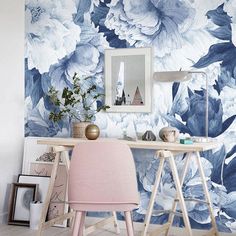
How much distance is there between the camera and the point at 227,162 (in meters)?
4.06

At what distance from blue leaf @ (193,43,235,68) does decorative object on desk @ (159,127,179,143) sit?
0.60m

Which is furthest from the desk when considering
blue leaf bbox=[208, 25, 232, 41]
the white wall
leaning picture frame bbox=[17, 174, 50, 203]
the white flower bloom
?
the white flower bloom

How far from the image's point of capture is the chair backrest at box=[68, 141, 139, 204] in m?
3.11

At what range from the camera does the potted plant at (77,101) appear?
4461 mm

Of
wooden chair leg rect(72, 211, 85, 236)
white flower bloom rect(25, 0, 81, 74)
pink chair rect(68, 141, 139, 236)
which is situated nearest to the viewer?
pink chair rect(68, 141, 139, 236)

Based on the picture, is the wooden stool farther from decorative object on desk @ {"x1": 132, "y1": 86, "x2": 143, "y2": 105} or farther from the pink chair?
decorative object on desk @ {"x1": 132, "y1": 86, "x2": 143, "y2": 105}

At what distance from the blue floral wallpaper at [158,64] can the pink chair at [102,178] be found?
1.17 metres

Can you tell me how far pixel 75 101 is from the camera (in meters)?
4.53

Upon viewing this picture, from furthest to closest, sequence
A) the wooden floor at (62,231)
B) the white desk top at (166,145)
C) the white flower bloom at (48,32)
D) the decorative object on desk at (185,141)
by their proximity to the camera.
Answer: the white flower bloom at (48,32) → the wooden floor at (62,231) → the decorative object on desk at (185,141) → the white desk top at (166,145)

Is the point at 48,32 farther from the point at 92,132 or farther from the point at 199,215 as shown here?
the point at 199,215

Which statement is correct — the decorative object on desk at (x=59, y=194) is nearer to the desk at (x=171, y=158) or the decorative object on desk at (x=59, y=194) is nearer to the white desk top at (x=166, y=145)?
the desk at (x=171, y=158)

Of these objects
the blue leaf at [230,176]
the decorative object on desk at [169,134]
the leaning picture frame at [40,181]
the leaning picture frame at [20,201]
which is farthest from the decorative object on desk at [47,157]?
the blue leaf at [230,176]

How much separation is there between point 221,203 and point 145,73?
1277 mm

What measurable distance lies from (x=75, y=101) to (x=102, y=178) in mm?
1545
